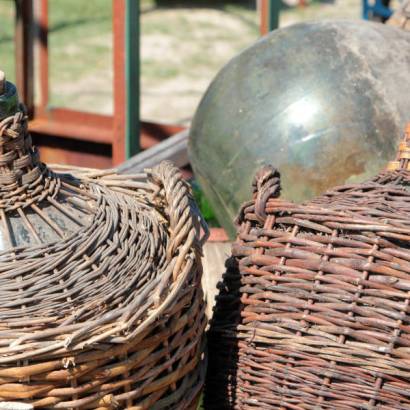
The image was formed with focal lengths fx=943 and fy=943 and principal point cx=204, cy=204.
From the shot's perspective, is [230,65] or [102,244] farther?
[230,65]

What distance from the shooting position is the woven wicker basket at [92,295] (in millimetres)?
2047

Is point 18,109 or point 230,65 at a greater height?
point 18,109

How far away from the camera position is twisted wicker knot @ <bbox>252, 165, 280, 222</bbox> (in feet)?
8.25

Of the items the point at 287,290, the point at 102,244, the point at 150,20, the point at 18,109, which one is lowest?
the point at 150,20

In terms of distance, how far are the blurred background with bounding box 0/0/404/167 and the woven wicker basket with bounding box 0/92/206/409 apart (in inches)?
122

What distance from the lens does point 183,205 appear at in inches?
94.8

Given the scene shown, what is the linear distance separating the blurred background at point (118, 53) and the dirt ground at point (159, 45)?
13 mm

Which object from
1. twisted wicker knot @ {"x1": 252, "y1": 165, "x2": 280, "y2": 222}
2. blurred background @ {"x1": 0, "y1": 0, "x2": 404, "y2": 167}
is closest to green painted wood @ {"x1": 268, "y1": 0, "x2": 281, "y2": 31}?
blurred background @ {"x1": 0, "y1": 0, "x2": 404, "y2": 167}

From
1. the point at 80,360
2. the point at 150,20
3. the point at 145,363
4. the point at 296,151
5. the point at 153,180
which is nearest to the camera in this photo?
the point at 80,360

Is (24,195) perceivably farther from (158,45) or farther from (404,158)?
(158,45)

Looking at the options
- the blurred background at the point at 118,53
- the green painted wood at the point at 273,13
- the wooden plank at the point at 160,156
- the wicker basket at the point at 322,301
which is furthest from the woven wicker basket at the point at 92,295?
the green painted wood at the point at 273,13

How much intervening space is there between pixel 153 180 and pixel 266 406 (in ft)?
2.33

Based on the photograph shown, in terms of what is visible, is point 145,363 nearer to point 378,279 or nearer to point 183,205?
point 183,205

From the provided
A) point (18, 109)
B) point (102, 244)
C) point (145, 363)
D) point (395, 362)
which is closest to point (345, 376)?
point (395, 362)
